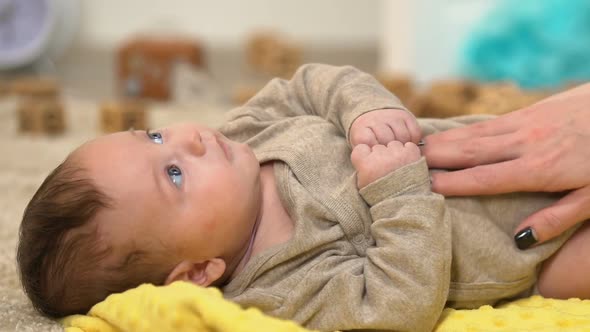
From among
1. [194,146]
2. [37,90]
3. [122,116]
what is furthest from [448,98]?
[37,90]

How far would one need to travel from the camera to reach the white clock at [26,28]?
10.3 feet

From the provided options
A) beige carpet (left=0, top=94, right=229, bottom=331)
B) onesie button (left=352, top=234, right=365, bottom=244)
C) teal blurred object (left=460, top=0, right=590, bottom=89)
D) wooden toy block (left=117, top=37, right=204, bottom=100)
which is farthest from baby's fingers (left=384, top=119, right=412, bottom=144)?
wooden toy block (left=117, top=37, right=204, bottom=100)

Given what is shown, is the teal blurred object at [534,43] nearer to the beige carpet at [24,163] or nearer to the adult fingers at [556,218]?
the beige carpet at [24,163]

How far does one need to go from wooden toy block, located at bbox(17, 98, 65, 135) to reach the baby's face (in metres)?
1.37

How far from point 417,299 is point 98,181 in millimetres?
373

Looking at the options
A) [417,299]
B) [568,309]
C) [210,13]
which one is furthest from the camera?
[210,13]

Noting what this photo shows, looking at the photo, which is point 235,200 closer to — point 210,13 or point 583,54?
point 583,54

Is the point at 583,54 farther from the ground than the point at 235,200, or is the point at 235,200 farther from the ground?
the point at 235,200

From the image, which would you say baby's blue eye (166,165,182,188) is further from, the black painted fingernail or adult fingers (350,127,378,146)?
the black painted fingernail

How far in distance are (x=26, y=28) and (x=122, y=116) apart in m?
1.33

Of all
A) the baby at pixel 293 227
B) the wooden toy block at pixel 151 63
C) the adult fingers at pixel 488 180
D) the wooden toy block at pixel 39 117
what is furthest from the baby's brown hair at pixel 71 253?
the wooden toy block at pixel 151 63

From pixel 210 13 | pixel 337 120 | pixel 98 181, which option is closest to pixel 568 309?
pixel 337 120

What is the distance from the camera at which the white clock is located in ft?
10.3

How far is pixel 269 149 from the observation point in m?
0.99
